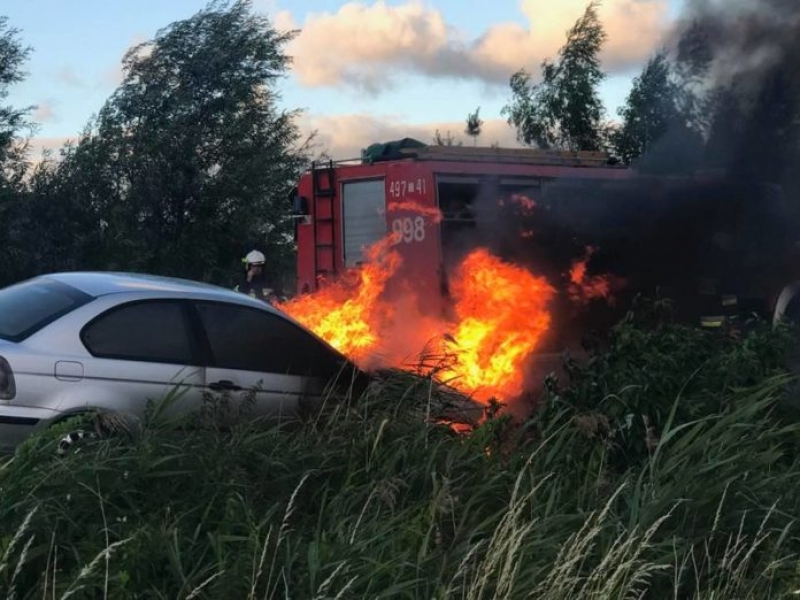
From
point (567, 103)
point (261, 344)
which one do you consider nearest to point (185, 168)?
point (567, 103)

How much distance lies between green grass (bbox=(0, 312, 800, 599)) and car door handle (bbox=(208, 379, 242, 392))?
80 centimetres

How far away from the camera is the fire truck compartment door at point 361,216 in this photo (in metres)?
10.6

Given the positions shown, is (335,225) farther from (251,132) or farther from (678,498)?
(251,132)

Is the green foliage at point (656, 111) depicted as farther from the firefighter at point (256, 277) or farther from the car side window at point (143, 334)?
the car side window at point (143, 334)

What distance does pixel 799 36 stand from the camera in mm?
11852

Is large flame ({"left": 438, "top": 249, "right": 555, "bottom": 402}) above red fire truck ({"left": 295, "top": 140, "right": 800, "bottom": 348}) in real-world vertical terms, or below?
below

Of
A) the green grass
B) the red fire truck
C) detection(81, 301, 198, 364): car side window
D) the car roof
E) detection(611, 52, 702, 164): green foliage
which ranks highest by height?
detection(611, 52, 702, 164): green foliage

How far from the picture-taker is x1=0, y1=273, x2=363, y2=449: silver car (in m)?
5.94

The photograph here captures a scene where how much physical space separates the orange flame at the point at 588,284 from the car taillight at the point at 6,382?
5.54 m

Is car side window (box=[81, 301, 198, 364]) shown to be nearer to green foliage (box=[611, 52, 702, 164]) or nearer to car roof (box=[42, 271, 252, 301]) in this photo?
car roof (box=[42, 271, 252, 301])

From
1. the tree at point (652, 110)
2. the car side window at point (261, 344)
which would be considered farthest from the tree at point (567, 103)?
the car side window at point (261, 344)

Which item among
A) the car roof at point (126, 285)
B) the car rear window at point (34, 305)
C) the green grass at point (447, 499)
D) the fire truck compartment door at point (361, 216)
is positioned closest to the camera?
the green grass at point (447, 499)

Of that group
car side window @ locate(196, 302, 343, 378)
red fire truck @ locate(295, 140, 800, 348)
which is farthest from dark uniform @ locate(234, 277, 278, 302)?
car side window @ locate(196, 302, 343, 378)

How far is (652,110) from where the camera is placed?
590 inches
